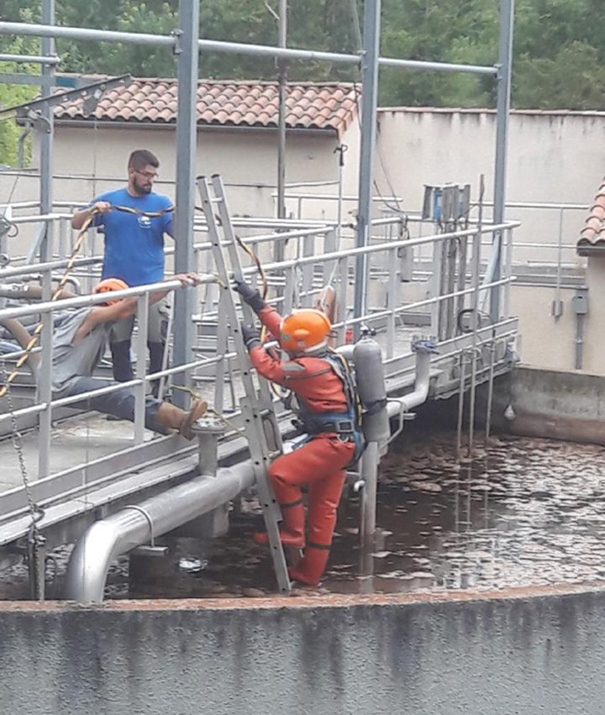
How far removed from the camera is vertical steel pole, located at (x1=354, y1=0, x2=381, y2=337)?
11.4 m

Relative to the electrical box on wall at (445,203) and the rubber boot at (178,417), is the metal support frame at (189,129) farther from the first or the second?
the electrical box on wall at (445,203)

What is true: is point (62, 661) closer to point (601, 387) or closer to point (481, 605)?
point (481, 605)

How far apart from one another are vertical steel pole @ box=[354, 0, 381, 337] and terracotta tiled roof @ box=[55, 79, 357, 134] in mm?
4577

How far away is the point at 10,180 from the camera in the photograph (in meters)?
15.4

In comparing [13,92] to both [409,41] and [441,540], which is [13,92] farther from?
[409,41]

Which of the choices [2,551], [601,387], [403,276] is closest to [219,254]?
[2,551]

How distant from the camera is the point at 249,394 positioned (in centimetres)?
853

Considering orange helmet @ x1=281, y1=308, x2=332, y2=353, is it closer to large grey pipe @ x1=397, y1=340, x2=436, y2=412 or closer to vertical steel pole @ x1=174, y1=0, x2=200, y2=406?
vertical steel pole @ x1=174, y1=0, x2=200, y2=406

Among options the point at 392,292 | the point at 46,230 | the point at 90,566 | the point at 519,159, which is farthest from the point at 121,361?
the point at 519,159

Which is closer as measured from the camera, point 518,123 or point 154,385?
point 154,385

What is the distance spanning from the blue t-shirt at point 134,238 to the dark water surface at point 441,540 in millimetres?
1713

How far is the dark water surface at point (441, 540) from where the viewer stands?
944cm

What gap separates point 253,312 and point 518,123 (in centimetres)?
1737

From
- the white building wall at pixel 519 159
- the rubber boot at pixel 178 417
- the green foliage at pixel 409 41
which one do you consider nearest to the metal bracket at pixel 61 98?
Answer: the green foliage at pixel 409 41
